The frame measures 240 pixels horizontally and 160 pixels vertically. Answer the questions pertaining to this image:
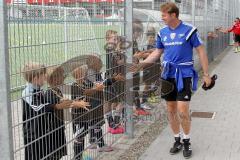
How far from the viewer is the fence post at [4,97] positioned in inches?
123

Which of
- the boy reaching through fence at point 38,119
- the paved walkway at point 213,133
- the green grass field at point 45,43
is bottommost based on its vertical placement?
the paved walkway at point 213,133

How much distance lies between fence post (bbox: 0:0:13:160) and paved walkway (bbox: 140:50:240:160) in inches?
96.7

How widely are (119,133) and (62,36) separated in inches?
98.9

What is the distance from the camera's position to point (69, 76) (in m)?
4.25

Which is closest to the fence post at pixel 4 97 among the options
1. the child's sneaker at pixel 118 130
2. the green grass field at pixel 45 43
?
the green grass field at pixel 45 43

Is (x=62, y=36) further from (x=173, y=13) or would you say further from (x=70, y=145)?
(x=173, y=13)

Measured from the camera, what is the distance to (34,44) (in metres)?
3.56

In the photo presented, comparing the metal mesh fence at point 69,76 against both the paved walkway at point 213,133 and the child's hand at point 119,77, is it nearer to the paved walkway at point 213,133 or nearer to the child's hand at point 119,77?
the child's hand at point 119,77

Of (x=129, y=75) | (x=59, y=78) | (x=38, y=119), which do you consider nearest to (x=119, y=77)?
(x=129, y=75)

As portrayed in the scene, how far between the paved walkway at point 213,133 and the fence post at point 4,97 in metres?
2.46

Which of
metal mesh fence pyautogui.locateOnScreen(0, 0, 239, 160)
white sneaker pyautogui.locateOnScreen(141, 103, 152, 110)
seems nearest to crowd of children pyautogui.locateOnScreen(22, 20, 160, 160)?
metal mesh fence pyautogui.locateOnScreen(0, 0, 239, 160)

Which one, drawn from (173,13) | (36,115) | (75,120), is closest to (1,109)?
(36,115)

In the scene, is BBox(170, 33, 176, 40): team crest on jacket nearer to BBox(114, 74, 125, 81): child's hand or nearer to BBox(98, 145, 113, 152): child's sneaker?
BBox(114, 74, 125, 81): child's hand

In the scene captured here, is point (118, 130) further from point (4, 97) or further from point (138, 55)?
point (4, 97)
